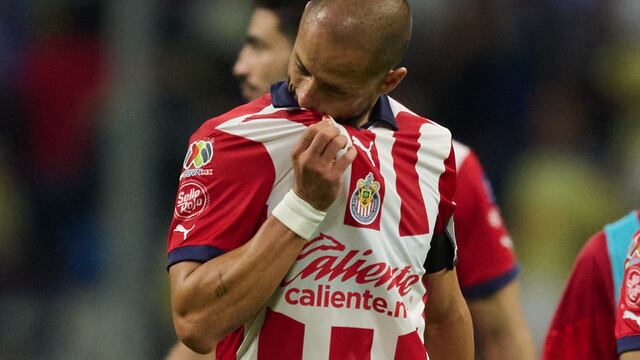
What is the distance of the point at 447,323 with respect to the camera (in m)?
2.81

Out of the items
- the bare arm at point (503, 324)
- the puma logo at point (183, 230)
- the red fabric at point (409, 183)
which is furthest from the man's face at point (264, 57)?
the puma logo at point (183, 230)

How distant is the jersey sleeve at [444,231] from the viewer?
2.71 meters

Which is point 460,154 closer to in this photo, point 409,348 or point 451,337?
point 451,337

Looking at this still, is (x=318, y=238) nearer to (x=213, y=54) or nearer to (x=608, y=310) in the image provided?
(x=608, y=310)

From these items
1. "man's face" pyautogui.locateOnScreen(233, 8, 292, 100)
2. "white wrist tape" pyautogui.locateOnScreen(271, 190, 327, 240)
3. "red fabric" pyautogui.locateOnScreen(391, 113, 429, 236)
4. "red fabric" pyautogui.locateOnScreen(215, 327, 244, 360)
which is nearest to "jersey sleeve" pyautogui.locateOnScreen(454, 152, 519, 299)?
"man's face" pyautogui.locateOnScreen(233, 8, 292, 100)

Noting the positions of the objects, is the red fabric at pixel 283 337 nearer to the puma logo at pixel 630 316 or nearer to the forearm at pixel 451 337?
the forearm at pixel 451 337

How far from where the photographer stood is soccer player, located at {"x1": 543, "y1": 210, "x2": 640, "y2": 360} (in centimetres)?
333

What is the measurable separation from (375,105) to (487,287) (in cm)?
132

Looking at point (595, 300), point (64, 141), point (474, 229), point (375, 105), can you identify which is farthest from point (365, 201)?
point (64, 141)

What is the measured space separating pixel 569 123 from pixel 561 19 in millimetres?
537

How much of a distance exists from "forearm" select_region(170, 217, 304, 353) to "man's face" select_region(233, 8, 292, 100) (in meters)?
1.49

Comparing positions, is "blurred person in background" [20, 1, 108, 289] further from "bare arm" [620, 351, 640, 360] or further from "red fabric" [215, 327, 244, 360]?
"bare arm" [620, 351, 640, 360]

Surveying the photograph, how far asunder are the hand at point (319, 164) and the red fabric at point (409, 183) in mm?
233

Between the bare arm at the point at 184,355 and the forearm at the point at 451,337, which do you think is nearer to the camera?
the forearm at the point at 451,337
